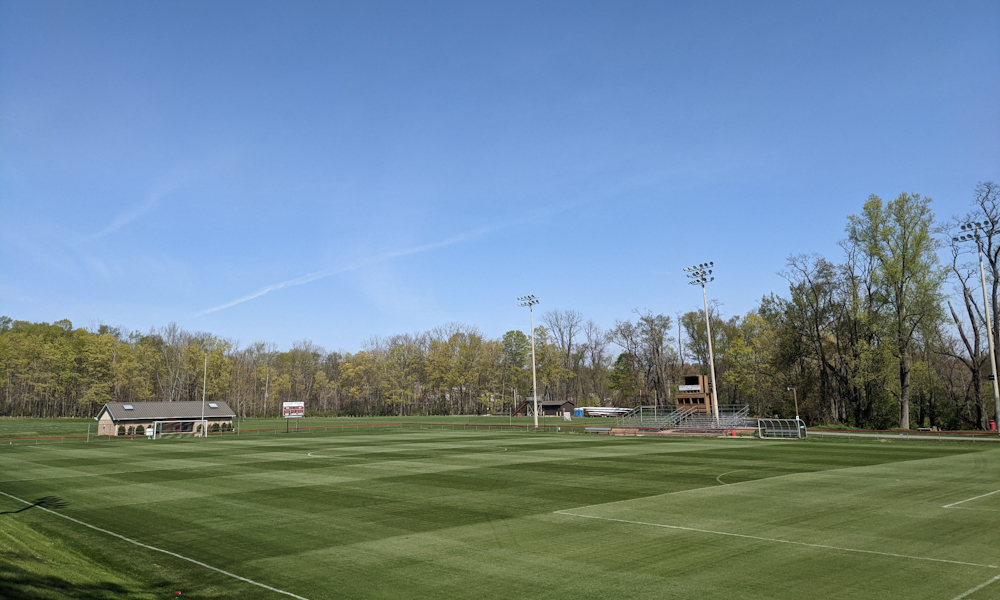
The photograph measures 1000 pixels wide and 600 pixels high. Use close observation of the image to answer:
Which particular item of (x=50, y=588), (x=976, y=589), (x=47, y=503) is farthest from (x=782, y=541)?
(x=47, y=503)

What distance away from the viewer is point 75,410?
126625mm

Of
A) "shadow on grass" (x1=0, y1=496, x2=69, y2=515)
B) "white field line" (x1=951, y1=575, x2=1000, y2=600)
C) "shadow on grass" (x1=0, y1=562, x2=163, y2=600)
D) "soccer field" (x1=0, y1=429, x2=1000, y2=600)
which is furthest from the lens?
"shadow on grass" (x1=0, y1=496, x2=69, y2=515)

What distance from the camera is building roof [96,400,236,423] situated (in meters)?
61.9

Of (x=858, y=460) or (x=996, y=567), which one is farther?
(x=858, y=460)

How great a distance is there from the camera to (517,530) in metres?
14.8

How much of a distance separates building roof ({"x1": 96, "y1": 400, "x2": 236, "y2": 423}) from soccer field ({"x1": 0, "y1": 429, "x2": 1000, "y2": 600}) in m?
35.4

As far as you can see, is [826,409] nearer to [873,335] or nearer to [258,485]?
[873,335]

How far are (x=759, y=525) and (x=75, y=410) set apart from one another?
148382mm

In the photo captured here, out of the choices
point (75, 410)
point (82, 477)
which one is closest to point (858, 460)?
point (82, 477)

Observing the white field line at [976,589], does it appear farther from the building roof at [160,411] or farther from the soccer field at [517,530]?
the building roof at [160,411]

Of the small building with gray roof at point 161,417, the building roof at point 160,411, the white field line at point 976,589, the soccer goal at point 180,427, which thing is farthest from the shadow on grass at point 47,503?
the building roof at point 160,411

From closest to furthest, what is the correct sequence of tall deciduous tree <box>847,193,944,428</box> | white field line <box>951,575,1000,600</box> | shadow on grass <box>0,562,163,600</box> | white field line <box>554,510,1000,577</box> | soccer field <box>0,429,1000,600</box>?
shadow on grass <box>0,562,163,600</box>
white field line <box>951,575,1000,600</box>
soccer field <box>0,429,1000,600</box>
white field line <box>554,510,1000,577</box>
tall deciduous tree <box>847,193,944,428</box>

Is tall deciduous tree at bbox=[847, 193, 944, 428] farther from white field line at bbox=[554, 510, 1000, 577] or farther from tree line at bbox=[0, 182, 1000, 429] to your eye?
white field line at bbox=[554, 510, 1000, 577]

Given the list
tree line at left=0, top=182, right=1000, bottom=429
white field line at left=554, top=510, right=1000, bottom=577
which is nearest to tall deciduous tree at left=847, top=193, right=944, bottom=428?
tree line at left=0, top=182, right=1000, bottom=429
